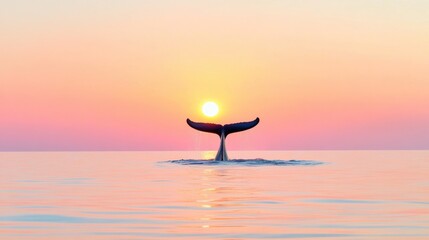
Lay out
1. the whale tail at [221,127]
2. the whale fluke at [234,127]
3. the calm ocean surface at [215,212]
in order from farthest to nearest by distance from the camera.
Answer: the whale fluke at [234,127] → the whale tail at [221,127] → the calm ocean surface at [215,212]

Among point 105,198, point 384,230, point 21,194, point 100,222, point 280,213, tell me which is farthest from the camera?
point 21,194

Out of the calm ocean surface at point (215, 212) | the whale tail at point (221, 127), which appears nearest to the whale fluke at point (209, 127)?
the whale tail at point (221, 127)

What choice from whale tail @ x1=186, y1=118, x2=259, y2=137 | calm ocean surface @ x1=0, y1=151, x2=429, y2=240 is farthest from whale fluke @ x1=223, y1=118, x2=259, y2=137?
calm ocean surface @ x1=0, y1=151, x2=429, y2=240

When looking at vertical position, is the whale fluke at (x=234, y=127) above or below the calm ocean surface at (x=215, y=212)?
above

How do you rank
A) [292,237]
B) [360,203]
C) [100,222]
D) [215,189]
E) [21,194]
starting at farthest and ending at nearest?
[215,189], [21,194], [360,203], [100,222], [292,237]

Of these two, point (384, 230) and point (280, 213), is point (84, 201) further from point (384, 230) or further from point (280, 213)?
point (384, 230)

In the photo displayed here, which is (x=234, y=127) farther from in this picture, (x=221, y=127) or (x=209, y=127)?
(x=209, y=127)

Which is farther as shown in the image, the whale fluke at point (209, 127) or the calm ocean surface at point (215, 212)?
the whale fluke at point (209, 127)

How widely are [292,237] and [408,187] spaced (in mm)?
20705

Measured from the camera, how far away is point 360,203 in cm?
2841

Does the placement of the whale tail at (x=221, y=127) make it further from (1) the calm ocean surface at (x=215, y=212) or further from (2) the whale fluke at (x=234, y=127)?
(1) the calm ocean surface at (x=215, y=212)

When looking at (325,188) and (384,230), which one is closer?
(384,230)

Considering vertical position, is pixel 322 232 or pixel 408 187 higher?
pixel 408 187

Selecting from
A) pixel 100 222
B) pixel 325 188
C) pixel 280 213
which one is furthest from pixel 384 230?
pixel 325 188
